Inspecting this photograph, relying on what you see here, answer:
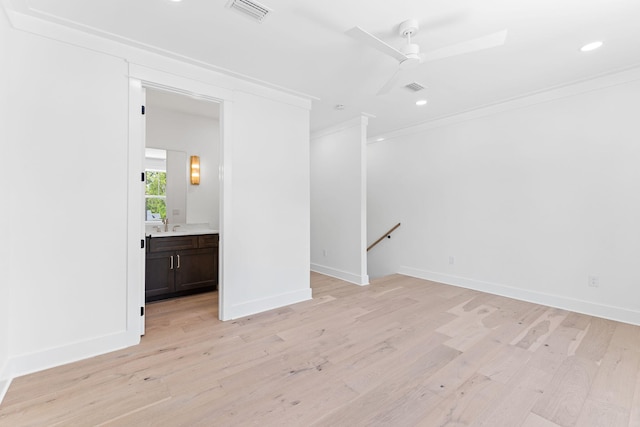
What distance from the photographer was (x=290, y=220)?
11.6 feet

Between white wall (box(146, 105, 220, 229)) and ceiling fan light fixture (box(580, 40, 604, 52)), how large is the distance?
14.8 ft

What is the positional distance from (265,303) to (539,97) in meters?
4.22

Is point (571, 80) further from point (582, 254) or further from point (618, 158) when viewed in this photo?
point (582, 254)

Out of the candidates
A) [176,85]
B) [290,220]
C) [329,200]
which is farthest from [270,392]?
[329,200]

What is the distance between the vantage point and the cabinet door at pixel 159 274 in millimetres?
3492

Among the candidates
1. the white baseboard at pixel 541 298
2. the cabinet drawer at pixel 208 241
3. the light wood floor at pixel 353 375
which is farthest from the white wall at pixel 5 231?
the white baseboard at pixel 541 298

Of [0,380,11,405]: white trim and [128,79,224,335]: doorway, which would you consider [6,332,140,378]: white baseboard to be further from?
[128,79,224,335]: doorway

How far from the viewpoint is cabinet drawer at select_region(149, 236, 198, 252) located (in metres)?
3.53

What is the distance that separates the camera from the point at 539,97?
349 centimetres

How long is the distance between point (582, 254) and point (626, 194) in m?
0.76

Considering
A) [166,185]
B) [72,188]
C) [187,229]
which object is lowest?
[187,229]

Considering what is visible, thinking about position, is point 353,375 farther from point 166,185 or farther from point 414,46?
point 166,185

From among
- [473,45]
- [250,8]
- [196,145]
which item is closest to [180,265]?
[196,145]

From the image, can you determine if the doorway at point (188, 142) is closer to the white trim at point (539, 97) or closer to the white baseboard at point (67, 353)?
the white baseboard at point (67, 353)
